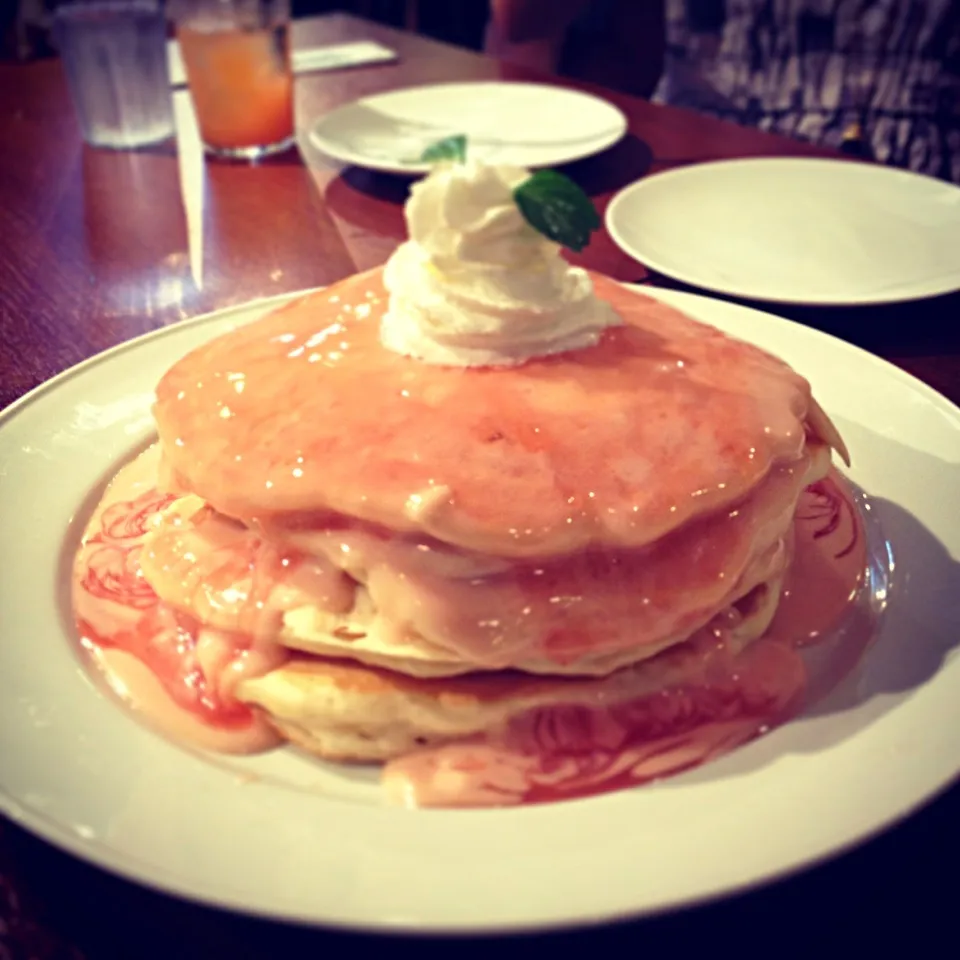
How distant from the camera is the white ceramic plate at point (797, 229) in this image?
4.77ft

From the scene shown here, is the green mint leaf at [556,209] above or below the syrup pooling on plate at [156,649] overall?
above

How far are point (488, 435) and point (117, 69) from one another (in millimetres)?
1876

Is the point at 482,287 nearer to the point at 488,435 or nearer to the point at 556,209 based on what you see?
the point at 556,209

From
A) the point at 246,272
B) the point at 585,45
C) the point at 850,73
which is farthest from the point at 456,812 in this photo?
the point at 585,45

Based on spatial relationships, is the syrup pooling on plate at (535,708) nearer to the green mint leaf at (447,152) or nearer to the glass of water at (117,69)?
the green mint leaf at (447,152)

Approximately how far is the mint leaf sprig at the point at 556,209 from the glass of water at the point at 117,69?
1.66m

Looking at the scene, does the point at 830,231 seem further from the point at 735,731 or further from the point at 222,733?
the point at 222,733

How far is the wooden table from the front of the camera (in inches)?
24.3

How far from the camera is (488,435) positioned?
0.84 metres

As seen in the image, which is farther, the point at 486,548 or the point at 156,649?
the point at 156,649

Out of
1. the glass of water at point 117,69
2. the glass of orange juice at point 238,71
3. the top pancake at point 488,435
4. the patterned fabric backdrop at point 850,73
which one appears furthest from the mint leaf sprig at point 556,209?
the patterned fabric backdrop at point 850,73

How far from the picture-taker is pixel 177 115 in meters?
2.64

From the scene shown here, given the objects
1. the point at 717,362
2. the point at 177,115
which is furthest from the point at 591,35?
the point at 717,362

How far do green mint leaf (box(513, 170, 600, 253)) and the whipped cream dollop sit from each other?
24mm
